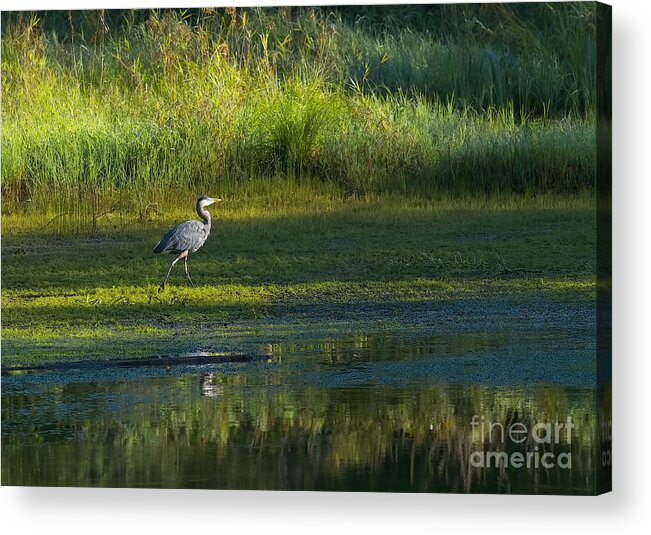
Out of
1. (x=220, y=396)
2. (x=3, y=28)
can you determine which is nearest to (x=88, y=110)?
(x=3, y=28)

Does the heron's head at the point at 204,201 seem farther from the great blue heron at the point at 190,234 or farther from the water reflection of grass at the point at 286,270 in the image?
the water reflection of grass at the point at 286,270

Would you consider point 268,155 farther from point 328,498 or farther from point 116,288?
point 328,498

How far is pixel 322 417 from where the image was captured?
1032 centimetres

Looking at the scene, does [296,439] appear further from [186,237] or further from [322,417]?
[186,237]

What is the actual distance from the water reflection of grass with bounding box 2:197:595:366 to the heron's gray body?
0.07m

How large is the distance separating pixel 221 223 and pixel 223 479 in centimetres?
209

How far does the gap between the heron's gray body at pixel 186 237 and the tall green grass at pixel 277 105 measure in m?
0.23

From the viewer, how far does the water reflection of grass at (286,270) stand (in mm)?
10875

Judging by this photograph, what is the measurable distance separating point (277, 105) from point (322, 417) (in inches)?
96.3

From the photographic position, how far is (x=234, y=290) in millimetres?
11219
